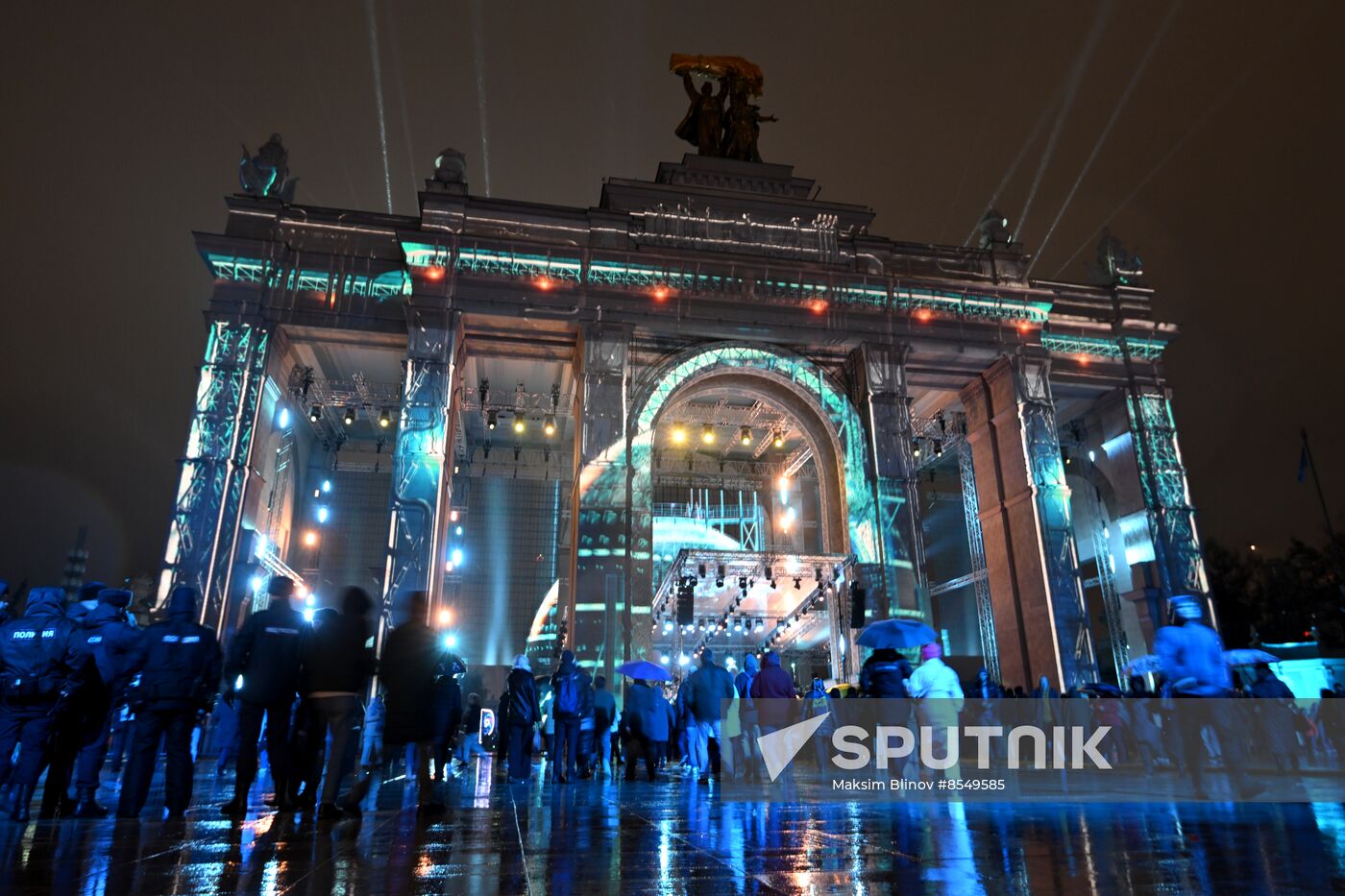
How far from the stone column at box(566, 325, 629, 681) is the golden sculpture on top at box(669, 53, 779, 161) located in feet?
33.5

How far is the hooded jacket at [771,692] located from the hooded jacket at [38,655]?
8.12 metres

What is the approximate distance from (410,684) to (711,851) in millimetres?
3764

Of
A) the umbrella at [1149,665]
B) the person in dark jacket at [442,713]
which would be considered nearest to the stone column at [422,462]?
the person in dark jacket at [442,713]

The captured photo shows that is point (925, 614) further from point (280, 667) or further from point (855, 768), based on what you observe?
point (280, 667)

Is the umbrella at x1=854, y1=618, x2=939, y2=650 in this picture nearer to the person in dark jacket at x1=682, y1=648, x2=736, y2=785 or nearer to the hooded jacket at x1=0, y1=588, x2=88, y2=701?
the person in dark jacket at x1=682, y1=648, x2=736, y2=785

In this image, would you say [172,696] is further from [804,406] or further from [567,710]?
[804,406]

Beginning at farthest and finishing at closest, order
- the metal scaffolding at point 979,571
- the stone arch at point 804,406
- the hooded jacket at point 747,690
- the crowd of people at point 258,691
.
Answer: the metal scaffolding at point 979,571 → the stone arch at point 804,406 → the hooded jacket at point 747,690 → the crowd of people at point 258,691

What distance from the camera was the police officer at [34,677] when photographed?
7496 mm

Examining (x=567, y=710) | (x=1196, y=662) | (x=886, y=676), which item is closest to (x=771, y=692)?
(x=886, y=676)

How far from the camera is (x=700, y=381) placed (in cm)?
2439

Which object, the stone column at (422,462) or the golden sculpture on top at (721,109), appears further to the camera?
the golden sculpture on top at (721,109)

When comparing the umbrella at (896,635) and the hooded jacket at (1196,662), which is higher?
the umbrella at (896,635)

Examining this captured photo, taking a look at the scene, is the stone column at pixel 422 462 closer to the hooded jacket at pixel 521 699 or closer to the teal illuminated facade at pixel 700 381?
the teal illuminated facade at pixel 700 381

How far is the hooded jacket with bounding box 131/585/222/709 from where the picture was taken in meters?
7.39
